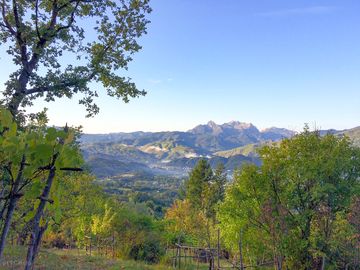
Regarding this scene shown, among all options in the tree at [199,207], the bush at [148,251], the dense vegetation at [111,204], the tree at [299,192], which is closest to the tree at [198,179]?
the tree at [199,207]

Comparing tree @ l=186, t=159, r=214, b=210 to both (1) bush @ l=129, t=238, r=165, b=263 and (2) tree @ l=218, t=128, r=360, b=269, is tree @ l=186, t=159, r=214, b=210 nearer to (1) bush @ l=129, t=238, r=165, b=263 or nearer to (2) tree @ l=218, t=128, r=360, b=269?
(1) bush @ l=129, t=238, r=165, b=263

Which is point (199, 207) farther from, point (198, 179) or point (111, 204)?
point (111, 204)

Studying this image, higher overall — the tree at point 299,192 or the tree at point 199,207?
the tree at point 299,192

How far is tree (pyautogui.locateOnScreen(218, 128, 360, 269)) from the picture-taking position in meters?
19.0

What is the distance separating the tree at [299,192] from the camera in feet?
62.4

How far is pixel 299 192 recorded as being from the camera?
21078mm

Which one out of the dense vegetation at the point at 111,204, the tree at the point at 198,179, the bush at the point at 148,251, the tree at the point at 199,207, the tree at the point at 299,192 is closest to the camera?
the dense vegetation at the point at 111,204

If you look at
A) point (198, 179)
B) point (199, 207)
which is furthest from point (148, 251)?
point (198, 179)

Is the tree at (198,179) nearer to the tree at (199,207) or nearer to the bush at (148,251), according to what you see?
the tree at (199,207)

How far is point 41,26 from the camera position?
996 centimetres

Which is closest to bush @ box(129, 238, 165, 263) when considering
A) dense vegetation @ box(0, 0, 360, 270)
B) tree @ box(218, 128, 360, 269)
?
dense vegetation @ box(0, 0, 360, 270)

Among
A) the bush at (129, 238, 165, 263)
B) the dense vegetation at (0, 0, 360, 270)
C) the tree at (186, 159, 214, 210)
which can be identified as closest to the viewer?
the dense vegetation at (0, 0, 360, 270)

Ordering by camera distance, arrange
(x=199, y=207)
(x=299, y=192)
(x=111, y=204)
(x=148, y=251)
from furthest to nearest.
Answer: (x=199, y=207) < (x=111, y=204) < (x=148, y=251) < (x=299, y=192)

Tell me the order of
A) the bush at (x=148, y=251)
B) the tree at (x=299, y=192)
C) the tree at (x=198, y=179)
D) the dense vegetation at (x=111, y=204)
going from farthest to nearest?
1. the tree at (x=198, y=179)
2. the bush at (x=148, y=251)
3. the tree at (x=299, y=192)
4. the dense vegetation at (x=111, y=204)
